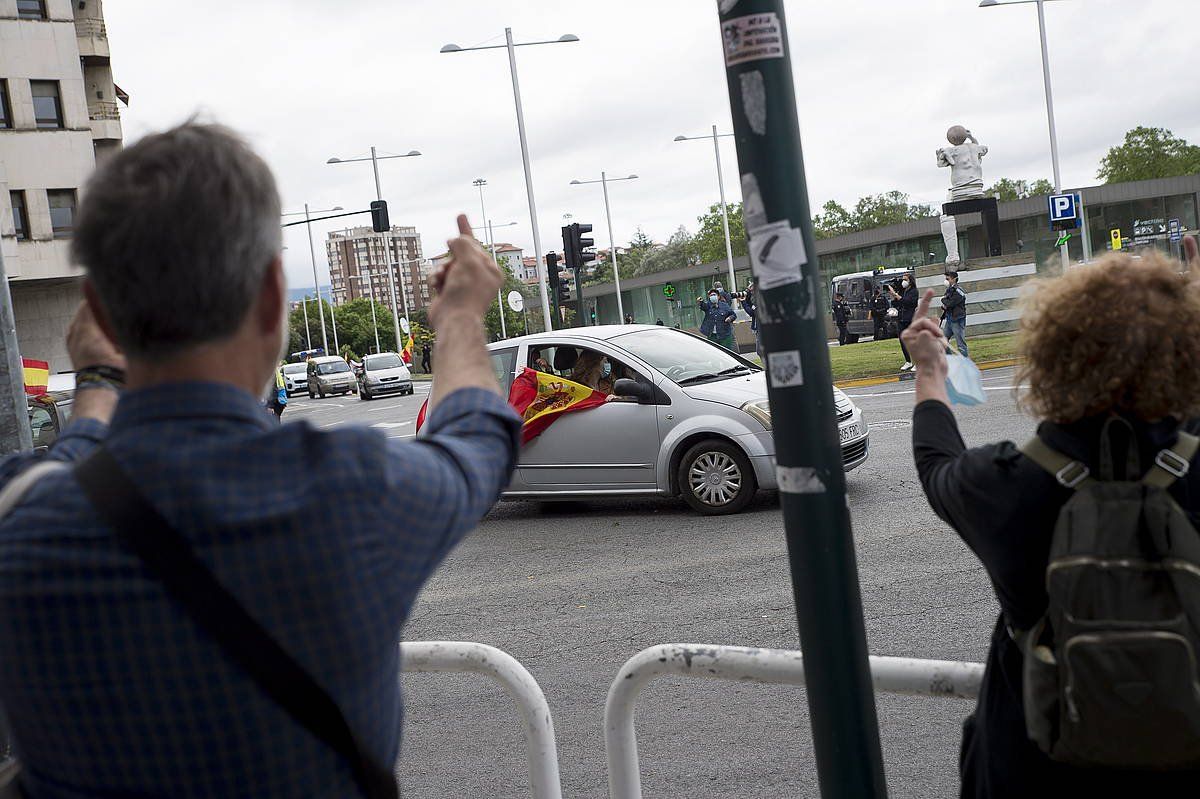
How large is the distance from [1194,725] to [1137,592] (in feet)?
0.72

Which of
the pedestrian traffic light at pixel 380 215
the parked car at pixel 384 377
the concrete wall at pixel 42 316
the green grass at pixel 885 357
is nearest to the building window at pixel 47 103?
the concrete wall at pixel 42 316

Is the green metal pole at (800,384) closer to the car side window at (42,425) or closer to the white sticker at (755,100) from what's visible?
the white sticker at (755,100)

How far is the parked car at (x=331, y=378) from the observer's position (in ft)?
173

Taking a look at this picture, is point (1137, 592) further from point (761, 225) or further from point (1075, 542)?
point (761, 225)

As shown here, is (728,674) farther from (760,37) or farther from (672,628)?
(672,628)

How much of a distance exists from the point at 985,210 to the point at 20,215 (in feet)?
101

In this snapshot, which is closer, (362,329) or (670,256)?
(670,256)

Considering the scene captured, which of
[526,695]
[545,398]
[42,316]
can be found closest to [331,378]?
[42,316]

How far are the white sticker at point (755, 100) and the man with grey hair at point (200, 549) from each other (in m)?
0.95

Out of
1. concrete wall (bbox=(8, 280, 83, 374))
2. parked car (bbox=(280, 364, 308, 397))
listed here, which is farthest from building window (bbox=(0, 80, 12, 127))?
parked car (bbox=(280, 364, 308, 397))

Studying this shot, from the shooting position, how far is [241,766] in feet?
4.35

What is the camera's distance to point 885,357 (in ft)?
80.4

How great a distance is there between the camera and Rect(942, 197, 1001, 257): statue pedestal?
2767cm

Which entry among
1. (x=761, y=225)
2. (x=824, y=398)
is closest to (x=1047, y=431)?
(x=824, y=398)
